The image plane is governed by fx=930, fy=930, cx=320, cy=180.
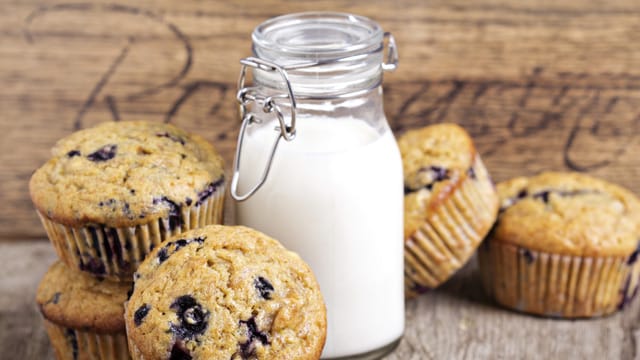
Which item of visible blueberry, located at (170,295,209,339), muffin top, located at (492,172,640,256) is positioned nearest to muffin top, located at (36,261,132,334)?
visible blueberry, located at (170,295,209,339)

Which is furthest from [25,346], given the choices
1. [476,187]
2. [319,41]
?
[476,187]

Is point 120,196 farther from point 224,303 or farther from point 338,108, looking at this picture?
point 338,108

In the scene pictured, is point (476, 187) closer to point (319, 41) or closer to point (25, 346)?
point (319, 41)

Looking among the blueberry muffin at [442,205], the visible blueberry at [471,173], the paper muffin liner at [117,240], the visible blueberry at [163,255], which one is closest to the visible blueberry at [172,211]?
the paper muffin liner at [117,240]

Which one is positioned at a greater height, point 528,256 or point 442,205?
point 442,205

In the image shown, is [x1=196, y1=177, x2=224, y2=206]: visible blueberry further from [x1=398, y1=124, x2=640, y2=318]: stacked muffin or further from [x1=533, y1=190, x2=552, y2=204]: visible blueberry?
[x1=533, y1=190, x2=552, y2=204]: visible blueberry

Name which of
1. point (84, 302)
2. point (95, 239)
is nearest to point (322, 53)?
point (95, 239)
